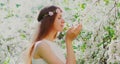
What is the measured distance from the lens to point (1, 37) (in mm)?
6016

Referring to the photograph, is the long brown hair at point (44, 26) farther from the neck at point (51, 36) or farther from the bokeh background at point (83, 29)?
the bokeh background at point (83, 29)

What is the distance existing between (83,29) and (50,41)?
309 centimetres

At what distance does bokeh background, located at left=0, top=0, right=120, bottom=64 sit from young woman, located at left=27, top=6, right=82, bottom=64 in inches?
38.0

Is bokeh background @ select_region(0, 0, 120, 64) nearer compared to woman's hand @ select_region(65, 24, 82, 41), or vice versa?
woman's hand @ select_region(65, 24, 82, 41)

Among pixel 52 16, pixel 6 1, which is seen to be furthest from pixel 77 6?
pixel 52 16

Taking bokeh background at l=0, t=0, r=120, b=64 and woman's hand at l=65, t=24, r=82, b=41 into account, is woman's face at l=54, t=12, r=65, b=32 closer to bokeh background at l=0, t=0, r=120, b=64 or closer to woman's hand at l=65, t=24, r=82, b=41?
woman's hand at l=65, t=24, r=82, b=41

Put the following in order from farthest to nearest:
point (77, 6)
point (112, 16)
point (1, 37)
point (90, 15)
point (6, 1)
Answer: point (6, 1) < point (1, 37) < point (77, 6) < point (90, 15) < point (112, 16)

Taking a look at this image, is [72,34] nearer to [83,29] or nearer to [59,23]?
[59,23]

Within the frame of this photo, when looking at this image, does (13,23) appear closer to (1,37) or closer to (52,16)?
(1,37)

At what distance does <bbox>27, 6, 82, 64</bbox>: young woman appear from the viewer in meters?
1.77

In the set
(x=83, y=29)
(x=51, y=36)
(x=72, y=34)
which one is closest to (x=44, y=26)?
(x=51, y=36)

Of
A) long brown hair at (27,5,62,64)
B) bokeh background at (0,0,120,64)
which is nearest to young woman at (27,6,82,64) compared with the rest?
long brown hair at (27,5,62,64)

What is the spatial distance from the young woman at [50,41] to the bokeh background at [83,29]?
3.17 feet

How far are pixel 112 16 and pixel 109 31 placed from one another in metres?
0.20
